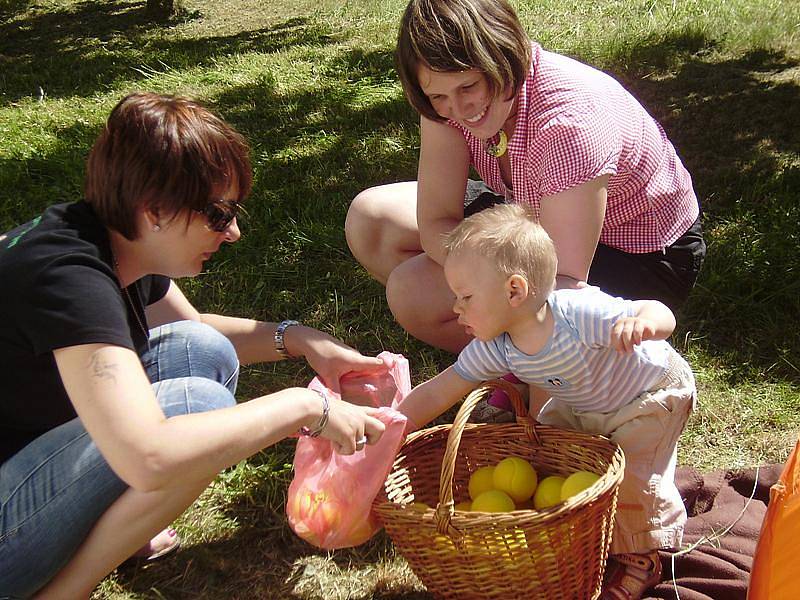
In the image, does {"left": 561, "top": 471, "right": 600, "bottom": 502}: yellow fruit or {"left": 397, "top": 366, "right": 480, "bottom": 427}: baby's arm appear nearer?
{"left": 561, "top": 471, "right": 600, "bottom": 502}: yellow fruit

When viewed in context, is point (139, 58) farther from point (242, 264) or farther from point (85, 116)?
point (242, 264)

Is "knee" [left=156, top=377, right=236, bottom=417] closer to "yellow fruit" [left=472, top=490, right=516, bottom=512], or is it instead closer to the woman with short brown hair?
the woman with short brown hair

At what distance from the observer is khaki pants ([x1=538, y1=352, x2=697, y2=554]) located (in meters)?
2.15

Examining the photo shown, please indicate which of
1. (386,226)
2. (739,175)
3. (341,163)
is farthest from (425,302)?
(739,175)

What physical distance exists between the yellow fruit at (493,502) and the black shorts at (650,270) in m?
0.82

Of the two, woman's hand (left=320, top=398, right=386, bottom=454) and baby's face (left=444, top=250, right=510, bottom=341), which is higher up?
baby's face (left=444, top=250, right=510, bottom=341)

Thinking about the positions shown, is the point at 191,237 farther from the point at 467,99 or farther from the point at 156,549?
the point at 156,549

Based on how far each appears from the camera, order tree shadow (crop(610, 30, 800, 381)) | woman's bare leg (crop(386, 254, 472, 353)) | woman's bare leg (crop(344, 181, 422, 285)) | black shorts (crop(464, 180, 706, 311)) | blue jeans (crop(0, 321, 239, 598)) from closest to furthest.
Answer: blue jeans (crop(0, 321, 239, 598)) < black shorts (crop(464, 180, 706, 311)) < woman's bare leg (crop(386, 254, 472, 353)) < woman's bare leg (crop(344, 181, 422, 285)) < tree shadow (crop(610, 30, 800, 381))

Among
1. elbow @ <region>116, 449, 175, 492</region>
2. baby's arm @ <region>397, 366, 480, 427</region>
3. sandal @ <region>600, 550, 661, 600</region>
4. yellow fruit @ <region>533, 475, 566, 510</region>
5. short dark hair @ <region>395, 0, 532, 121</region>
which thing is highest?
short dark hair @ <region>395, 0, 532, 121</region>

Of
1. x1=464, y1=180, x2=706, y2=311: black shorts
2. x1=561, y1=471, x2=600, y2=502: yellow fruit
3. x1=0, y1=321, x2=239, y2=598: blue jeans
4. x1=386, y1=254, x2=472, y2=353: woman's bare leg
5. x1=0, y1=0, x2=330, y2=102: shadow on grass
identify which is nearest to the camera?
x1=0, y1=321, x2=239, y2=598: blue jeans

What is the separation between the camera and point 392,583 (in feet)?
7.51

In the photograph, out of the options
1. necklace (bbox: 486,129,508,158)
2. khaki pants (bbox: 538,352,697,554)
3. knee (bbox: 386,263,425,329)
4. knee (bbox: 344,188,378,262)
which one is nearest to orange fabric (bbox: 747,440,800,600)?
khaki pants (bbox: 538,352,697,554)

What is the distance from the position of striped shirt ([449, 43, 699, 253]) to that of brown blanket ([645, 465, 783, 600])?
726mm

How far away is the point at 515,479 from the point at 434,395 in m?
0.30
